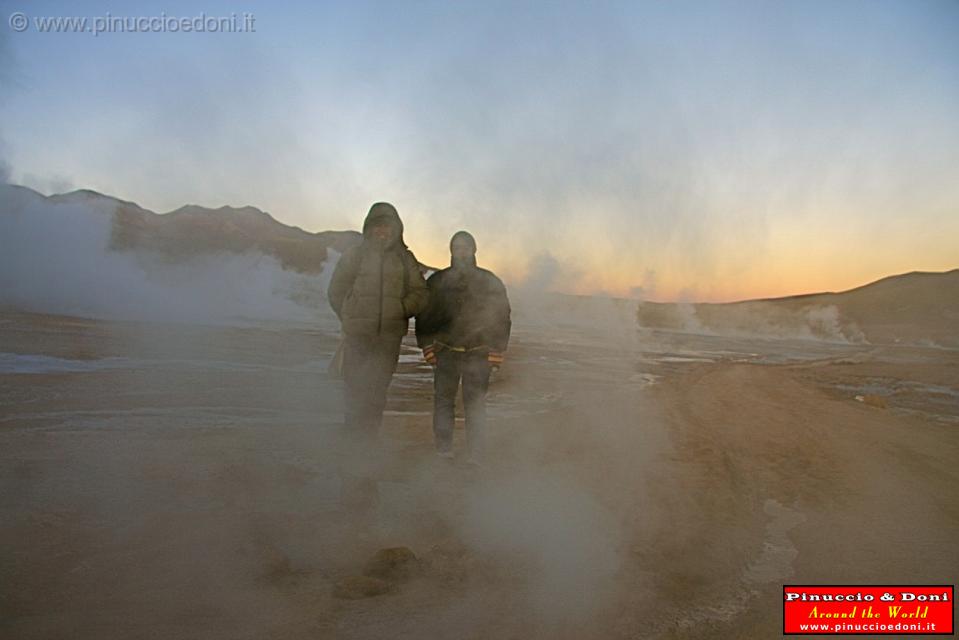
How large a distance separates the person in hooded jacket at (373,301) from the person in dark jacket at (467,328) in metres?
0.46

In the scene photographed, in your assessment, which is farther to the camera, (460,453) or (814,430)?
(814,430)

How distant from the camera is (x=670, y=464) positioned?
17.1 feet

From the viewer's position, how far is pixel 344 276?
4.17m

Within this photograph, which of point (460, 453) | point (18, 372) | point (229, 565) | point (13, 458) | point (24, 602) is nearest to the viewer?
point (24, 602)

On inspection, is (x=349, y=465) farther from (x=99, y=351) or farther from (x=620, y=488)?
(x=99, y=351)

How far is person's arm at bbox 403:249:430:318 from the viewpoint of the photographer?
13.9 feet

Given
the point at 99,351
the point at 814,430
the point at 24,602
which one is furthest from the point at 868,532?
the point at 99,351

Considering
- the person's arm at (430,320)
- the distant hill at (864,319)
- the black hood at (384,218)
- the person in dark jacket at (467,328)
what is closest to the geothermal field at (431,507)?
the person in dark jacket at (467,328)

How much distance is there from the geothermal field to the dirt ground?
0.6 inches

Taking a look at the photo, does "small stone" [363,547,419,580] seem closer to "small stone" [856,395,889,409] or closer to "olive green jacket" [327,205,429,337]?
"olive green jacket" [327,205,429,337]

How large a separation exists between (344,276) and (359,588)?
6.91ft

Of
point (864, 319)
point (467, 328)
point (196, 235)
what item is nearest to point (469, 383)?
point (467, 328)

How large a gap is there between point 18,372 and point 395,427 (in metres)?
4.94

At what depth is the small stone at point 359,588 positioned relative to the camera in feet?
8.37
